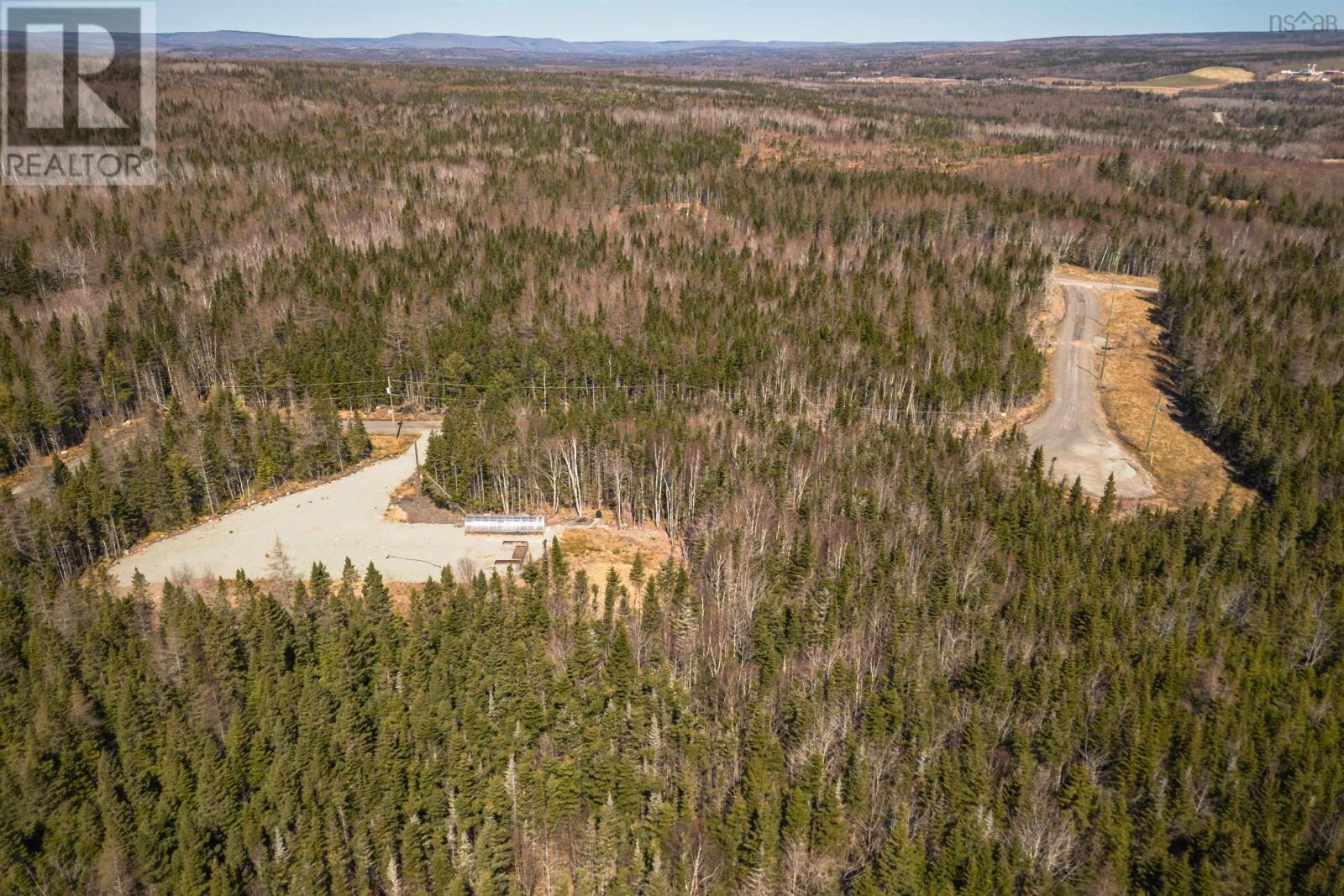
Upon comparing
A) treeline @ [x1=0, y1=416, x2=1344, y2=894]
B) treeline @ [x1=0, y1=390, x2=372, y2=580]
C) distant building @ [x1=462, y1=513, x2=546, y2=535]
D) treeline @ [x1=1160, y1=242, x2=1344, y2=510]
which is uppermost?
treeline @ [x1=1160, y1=242, x2=1344, y2=510]

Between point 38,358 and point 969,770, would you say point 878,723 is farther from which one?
point 38,358

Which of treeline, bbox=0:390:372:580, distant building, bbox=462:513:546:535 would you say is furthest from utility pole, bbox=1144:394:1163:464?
treeline, bbox=0:390:372:580

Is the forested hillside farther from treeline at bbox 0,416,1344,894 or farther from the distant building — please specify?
the distant building

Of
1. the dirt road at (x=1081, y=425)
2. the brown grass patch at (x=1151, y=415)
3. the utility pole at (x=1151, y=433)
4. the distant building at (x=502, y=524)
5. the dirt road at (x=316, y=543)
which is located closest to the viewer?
the dirt road at (x=316, y=543)

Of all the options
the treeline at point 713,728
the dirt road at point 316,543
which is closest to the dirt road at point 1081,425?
the treeline at point 713,728

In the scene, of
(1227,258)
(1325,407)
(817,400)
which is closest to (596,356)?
(817,400)

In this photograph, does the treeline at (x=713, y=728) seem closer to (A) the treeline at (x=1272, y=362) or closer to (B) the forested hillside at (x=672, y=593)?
(B) the forested hillside at (x=672, y=593)

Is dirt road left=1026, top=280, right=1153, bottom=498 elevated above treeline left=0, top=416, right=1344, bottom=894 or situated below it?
above

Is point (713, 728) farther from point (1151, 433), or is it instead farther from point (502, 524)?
point (1151, 433)
